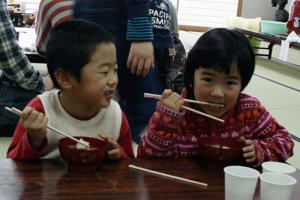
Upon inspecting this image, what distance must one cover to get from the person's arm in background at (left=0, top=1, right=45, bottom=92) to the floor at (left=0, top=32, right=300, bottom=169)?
350 millimetres

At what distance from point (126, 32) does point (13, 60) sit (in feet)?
2.94

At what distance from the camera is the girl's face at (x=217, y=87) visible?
1.41 meters


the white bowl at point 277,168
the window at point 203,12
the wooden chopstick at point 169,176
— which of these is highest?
the white bowl at point 277,168

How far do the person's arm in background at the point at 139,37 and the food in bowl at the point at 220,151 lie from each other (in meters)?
0.46

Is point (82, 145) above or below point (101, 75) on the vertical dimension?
below

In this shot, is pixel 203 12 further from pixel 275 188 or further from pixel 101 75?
pixel 275 188

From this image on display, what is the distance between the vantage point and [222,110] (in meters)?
1.45

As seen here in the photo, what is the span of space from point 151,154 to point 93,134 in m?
0.18

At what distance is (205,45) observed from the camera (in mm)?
1470

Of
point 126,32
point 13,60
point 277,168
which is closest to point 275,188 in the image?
point 277,168

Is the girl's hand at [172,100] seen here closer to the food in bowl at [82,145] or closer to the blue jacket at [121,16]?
the food in bowl at [82,145]

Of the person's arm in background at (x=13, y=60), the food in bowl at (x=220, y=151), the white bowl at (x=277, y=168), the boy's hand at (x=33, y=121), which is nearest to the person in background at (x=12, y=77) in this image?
the person's arm in background at (x=13, y=60)

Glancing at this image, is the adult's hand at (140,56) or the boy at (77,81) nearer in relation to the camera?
the boy at (77,81)

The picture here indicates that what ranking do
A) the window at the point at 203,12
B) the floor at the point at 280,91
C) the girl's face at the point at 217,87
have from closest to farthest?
1. the girl's face at the point at 217,87
2. the floor at the point at 280,91
3. the window at the point at 203,12
